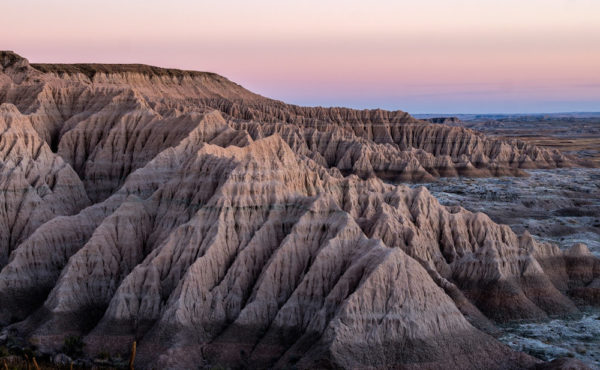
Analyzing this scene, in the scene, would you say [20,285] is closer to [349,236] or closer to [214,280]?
[214,280]

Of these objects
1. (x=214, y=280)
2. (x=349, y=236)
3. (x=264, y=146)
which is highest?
(x=264, y=146)

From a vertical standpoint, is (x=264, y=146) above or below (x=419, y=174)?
above

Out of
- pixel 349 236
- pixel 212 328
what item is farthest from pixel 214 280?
pixel 349 236

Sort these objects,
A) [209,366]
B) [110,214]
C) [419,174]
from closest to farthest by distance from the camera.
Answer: [209,366] → [110,214] → [419,174]

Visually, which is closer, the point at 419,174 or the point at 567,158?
the point at 419,174

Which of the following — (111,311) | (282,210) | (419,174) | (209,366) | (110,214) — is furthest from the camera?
(419,174)

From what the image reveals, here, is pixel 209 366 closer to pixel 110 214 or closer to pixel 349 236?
pixel 349 236

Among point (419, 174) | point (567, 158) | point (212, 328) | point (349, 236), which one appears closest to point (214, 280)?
point (212, 328)
